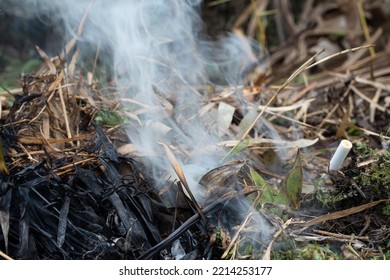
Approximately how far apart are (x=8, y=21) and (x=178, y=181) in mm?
1302

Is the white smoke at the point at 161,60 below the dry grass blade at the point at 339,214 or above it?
above

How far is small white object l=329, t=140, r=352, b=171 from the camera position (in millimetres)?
1329

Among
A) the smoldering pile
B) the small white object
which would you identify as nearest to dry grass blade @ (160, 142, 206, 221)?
the smoldering pile

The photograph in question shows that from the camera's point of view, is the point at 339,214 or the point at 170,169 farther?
the point at 170,169

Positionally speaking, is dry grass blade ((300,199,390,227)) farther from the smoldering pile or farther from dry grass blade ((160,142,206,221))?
dry grass blade ((160,142,206,221))

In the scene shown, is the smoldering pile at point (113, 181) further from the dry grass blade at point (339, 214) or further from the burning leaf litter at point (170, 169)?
the dry grass blade at point (339, 214)

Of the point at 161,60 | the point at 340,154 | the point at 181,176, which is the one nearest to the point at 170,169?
the point at 181,176

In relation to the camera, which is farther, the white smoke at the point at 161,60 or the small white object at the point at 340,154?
the white smoke at the point at 161,60

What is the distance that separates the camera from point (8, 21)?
2.27m

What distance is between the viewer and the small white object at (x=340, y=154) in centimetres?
133

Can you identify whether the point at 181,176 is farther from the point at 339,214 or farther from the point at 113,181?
the point at 339,214

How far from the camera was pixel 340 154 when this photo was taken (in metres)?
1.35

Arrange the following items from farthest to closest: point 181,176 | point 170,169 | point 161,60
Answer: point 161,60 → point 170,169 → point 181,176

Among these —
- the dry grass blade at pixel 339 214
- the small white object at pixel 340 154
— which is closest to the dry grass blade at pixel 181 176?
the dry grass blade at pixel 339 214
